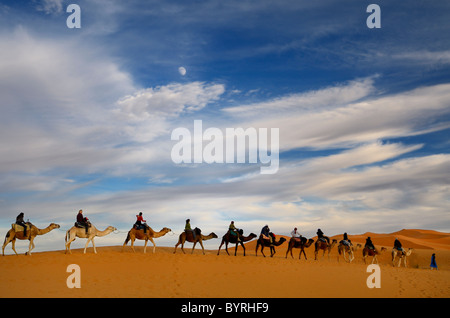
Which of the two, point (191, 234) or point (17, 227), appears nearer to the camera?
point (17, 227)

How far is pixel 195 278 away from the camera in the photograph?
79.5ft

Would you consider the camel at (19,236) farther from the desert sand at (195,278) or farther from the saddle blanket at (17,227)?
the desert sand at (195,278)

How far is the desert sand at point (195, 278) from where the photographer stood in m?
21.5

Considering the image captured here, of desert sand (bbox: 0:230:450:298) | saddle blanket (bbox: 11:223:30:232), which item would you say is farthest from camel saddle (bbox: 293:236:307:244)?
saddle blanket (bbox: 11:223:30:232)

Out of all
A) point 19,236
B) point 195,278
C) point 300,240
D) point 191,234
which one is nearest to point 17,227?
point 19,236

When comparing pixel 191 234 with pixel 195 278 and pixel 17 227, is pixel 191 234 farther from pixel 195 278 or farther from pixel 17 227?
pixel 17 227

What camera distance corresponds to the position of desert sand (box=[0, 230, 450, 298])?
2152cm

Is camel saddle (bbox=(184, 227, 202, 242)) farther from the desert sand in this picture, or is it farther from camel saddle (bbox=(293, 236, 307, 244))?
camel saddle (bbox=(293, 236, 307, 244))

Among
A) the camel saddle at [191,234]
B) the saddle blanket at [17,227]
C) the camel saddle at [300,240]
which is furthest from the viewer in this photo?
Result: the camel saddle at [300,240]

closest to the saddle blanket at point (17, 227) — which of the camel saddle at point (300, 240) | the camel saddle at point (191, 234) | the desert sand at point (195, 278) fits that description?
the desert sand at point (195, 278)
